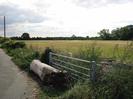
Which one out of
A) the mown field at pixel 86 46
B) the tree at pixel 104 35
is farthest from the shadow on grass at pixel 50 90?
the tree at pixel 104 35

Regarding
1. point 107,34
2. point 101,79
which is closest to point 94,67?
point 101,79

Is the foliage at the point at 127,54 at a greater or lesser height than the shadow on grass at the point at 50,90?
greater

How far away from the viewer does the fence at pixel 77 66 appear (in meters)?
12.1

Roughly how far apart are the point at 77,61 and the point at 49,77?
1.44m

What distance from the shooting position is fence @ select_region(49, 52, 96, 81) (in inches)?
478

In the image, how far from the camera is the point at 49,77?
14.8 meters

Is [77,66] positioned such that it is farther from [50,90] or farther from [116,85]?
[116,85]

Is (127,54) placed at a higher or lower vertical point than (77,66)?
higher

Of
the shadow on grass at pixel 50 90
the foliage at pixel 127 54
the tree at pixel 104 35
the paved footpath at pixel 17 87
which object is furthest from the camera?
the tree at pixel 104 35

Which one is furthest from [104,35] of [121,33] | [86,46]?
[86,46]

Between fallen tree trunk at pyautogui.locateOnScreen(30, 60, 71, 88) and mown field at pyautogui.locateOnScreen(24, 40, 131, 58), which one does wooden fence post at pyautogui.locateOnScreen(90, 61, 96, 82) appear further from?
fallen tree trunk at pyautogui.locateOnScreen(30, 60, 71, 88)

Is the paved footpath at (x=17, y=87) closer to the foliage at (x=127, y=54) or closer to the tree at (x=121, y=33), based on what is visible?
the foliage at (x=127, y=54)

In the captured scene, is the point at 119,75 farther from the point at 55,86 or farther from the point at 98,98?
the point at 55,86

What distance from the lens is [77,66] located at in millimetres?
14547
